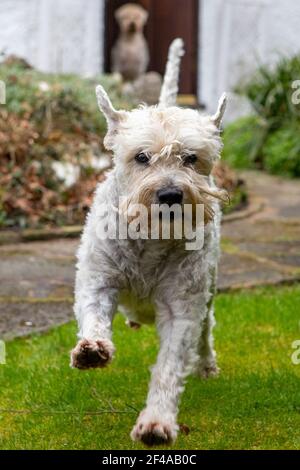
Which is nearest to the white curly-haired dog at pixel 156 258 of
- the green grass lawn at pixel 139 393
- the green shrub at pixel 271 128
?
the green grass lawn at pixel 139 393

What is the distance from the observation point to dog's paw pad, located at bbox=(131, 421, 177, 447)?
356 centimetres

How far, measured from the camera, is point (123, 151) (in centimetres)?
393

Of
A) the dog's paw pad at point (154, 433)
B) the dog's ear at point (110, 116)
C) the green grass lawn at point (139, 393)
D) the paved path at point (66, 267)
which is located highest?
the dog's ear at point (110, 116)

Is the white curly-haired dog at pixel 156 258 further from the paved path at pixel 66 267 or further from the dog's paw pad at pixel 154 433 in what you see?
the paved path at pixel 66 267

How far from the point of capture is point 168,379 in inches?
150

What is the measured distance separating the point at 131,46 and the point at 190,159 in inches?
396

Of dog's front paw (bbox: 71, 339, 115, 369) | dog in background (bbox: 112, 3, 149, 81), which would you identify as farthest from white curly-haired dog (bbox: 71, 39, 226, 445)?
dog in background (bbox: 112, 3, 149, 81)

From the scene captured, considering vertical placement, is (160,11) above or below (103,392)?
above

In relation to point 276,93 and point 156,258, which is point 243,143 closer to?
point 276,93

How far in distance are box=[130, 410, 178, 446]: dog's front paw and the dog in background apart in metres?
10.4

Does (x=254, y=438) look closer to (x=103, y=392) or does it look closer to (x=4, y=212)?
(x=103, y=392)

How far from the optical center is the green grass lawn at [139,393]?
4.04 metres
